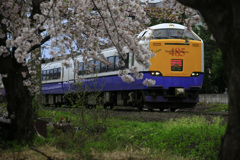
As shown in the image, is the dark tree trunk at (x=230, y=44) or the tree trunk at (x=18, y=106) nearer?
the dark tree trunk at (x=230, y=44)

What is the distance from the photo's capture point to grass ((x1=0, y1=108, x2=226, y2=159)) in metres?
4.98

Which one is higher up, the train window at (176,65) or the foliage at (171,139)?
the train window at (176,65)

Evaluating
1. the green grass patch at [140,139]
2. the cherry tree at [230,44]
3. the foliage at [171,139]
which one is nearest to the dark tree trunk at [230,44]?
the cherry tree at [230,44]

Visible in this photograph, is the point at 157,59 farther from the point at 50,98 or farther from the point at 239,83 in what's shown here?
the point at 50,98

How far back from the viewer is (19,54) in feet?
15.4

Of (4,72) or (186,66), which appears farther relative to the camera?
(186,66)

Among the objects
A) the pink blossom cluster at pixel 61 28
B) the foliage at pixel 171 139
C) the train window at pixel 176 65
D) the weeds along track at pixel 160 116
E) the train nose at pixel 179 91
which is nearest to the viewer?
the pink blossom cluster at pixel 61 28

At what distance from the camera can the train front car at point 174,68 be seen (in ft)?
42.6

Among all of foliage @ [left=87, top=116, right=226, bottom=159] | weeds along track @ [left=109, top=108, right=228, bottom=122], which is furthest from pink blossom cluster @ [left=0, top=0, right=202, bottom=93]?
weeds along track @ [left=109, top=108, right=228, bottom=122]

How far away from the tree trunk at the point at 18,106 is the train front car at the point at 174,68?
7860 millimetres

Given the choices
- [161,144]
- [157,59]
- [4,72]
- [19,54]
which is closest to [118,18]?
[19,54]

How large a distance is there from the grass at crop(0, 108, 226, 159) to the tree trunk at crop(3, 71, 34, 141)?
0.99 ft

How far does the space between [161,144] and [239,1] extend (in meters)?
4.57

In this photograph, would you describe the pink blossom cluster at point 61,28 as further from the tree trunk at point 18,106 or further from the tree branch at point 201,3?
the tree branch at point 201,3
